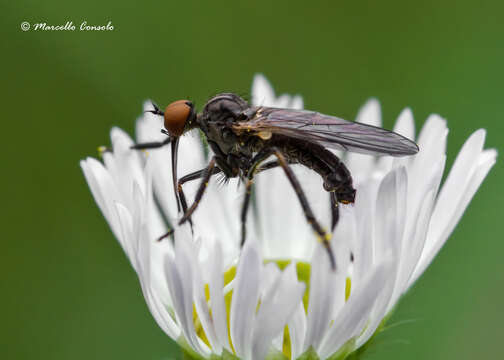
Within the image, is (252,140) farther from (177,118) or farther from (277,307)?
(277,307)

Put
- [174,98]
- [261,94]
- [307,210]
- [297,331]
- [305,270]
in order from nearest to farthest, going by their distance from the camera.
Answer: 1. [297,331]
2. [307,210]
3. [305,270]
4. [261,94]
5. [174,98]

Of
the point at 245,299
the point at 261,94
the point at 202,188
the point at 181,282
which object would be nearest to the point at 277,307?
the point at 245,299

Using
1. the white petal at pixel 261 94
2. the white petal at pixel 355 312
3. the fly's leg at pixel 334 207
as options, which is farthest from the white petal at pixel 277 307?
the white petal at pixel 261 94

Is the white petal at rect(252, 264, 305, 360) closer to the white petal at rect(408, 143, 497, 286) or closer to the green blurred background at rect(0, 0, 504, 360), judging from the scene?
the green blurred background at rect(0, 0, 504, 360)

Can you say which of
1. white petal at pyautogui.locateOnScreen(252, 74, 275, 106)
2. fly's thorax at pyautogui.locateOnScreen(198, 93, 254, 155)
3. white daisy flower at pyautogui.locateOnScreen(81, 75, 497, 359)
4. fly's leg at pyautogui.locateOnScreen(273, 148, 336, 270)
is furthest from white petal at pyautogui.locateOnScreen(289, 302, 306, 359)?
white petal at pyautogui.locateOnScreen(252, 74, 275, 106)

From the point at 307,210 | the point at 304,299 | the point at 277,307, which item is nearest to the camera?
the point at 277,307

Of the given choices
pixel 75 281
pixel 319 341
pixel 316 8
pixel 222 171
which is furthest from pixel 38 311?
pixel 316 8
